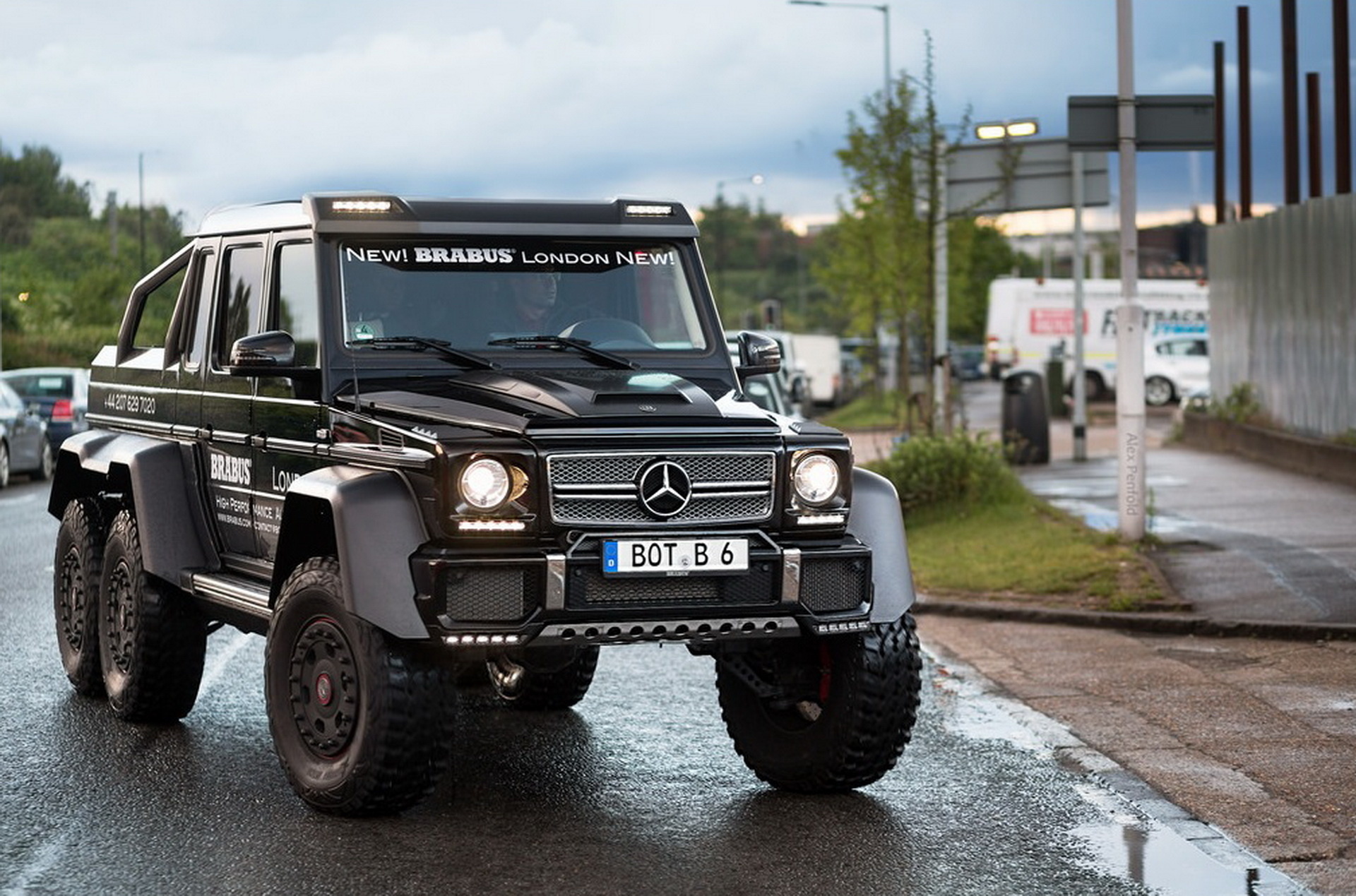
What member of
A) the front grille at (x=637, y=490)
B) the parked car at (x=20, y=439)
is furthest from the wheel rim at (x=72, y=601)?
the parked car at (x=20, y=439)

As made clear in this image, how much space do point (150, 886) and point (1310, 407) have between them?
1924 centimetres

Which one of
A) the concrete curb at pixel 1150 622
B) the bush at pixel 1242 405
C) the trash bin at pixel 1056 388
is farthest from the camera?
the trash bin at pixel 1056 388

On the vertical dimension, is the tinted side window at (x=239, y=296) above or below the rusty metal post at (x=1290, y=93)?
below

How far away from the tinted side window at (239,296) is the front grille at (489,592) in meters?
2.26

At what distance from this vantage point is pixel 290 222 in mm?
8578

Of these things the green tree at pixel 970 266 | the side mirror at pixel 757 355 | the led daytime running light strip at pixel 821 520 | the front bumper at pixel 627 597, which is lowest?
the front bumper at pixel 627 597

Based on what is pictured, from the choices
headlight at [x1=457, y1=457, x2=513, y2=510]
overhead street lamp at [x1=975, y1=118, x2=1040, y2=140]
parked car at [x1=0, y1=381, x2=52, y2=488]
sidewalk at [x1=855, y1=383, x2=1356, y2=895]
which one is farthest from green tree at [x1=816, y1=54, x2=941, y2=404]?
headlight at [x1=457, y1=457, x2=513, y2=510]

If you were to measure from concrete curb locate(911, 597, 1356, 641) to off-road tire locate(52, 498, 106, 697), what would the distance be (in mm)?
5649

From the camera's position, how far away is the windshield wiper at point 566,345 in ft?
27.2

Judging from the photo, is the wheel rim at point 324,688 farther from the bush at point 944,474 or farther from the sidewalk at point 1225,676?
the bush at point 944,474

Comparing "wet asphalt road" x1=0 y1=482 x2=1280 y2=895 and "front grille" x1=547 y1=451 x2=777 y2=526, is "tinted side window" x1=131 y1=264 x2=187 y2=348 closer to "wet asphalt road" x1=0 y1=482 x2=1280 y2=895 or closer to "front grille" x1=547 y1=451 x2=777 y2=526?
"wet asphalt road" x1=0 y1=482 x2=1280 y2=895

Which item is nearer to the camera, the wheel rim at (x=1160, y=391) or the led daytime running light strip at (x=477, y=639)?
the led daytime running light strip at (x=477, y=639)

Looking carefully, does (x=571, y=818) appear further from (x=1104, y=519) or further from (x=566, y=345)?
(x=1104, y=519)

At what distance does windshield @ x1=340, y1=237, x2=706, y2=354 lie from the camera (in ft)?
27.3
